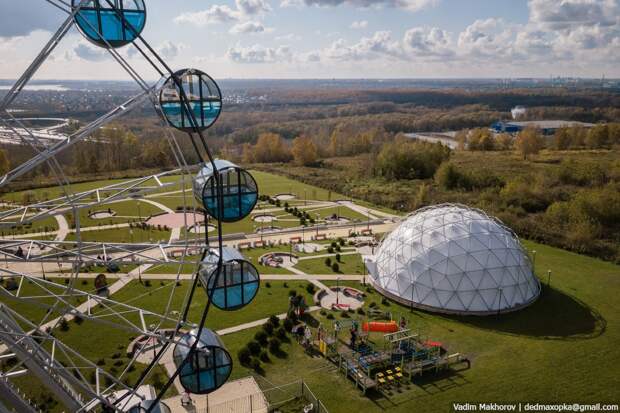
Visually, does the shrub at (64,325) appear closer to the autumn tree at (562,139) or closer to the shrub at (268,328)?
the shrub at (268,328)

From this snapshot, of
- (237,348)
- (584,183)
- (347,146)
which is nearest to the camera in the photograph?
(237,348)

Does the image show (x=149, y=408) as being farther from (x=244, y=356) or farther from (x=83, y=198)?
(x=244, y=356)

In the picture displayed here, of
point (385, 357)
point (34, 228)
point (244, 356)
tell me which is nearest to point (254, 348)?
point (244, 356)

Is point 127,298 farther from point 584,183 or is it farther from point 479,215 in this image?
point 584,183

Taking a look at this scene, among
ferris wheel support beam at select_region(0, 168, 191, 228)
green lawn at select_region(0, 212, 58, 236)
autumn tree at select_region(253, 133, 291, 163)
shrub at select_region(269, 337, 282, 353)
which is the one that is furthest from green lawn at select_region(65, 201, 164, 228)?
autumn tree at select_region(253, 133, 291, 163)

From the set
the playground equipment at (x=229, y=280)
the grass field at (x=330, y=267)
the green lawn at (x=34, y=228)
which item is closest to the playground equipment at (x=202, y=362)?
the playground equipment at (x=229, y=280)

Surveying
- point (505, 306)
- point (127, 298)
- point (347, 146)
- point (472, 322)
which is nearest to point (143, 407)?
point (127, 298)
